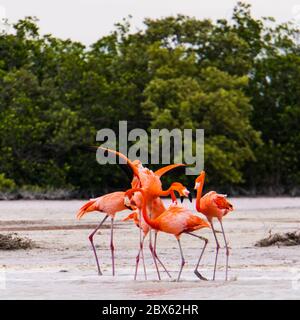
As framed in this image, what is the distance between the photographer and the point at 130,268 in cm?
1410

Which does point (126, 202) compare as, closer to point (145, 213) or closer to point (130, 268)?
point (145, 213)

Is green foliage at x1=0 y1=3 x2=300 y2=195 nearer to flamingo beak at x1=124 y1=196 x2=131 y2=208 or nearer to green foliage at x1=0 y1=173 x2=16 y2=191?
green foliage at x1=0 y1=173 x2=16 y2=191

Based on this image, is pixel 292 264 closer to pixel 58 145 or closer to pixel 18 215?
pixel 18 215

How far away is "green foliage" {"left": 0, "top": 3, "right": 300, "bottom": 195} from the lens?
4609 cm

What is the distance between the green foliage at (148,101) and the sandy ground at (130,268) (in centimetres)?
2227

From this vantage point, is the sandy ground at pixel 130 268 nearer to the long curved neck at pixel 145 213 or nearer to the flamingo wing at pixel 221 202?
the long curved neck at pixel 145 213

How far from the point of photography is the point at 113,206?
41.0 ft

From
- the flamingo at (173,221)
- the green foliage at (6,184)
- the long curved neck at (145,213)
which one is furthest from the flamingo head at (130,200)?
the green foliage at (6,184)

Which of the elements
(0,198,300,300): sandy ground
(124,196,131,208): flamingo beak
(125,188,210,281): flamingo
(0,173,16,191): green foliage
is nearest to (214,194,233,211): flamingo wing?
(125,188,210,281): flamingo

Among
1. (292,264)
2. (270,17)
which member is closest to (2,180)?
(270,17)

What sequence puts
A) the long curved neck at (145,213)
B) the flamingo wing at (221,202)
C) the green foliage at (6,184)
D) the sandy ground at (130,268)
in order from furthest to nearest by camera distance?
the green foliage at (6,184), the flamingo wing at (221,202), the long curved neck at (145,213), the sandy ground at (130,268)

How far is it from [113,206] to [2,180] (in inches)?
1212

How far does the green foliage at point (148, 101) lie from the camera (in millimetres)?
46094
